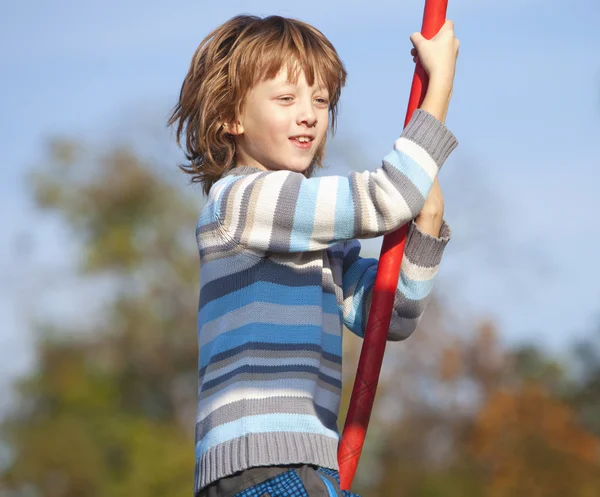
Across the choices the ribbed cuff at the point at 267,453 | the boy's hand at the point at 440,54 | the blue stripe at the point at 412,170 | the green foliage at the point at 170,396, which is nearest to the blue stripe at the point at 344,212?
the blue stripe at the point at 412,170

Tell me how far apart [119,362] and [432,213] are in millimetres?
20335

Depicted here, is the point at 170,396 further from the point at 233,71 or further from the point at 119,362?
the point at 233,71

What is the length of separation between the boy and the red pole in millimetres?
48

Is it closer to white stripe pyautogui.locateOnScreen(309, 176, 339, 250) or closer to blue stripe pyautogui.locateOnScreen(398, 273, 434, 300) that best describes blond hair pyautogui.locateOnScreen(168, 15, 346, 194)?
white stripe pyautogui.locateOnScreen(309, 176, 339, 250)

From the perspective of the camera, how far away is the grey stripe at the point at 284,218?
2180mm

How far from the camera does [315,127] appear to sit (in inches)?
94.4

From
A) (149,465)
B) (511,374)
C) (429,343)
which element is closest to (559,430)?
(511,374)

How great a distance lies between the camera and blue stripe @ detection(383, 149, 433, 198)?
2148mm

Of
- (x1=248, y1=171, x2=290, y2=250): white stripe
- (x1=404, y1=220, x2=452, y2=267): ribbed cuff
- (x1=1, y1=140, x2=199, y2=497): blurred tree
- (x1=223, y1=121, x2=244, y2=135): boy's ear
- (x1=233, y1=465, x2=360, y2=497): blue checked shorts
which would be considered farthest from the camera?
(x1=1, y1=140, x2=199, y2=497): blurred tree

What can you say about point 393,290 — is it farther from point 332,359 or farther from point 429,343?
point 429,343

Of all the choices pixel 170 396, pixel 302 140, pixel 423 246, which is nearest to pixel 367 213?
pixel 423 246

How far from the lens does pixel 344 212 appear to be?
215 cm

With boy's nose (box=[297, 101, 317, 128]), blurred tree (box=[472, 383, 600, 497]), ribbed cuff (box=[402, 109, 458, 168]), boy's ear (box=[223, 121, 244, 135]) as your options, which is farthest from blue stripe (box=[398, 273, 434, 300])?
blurred tree (box=[472, 383, 600, 497])

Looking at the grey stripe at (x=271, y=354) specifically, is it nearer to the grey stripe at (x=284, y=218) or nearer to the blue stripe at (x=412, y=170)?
the grey stripe at (x=284, y=218)
